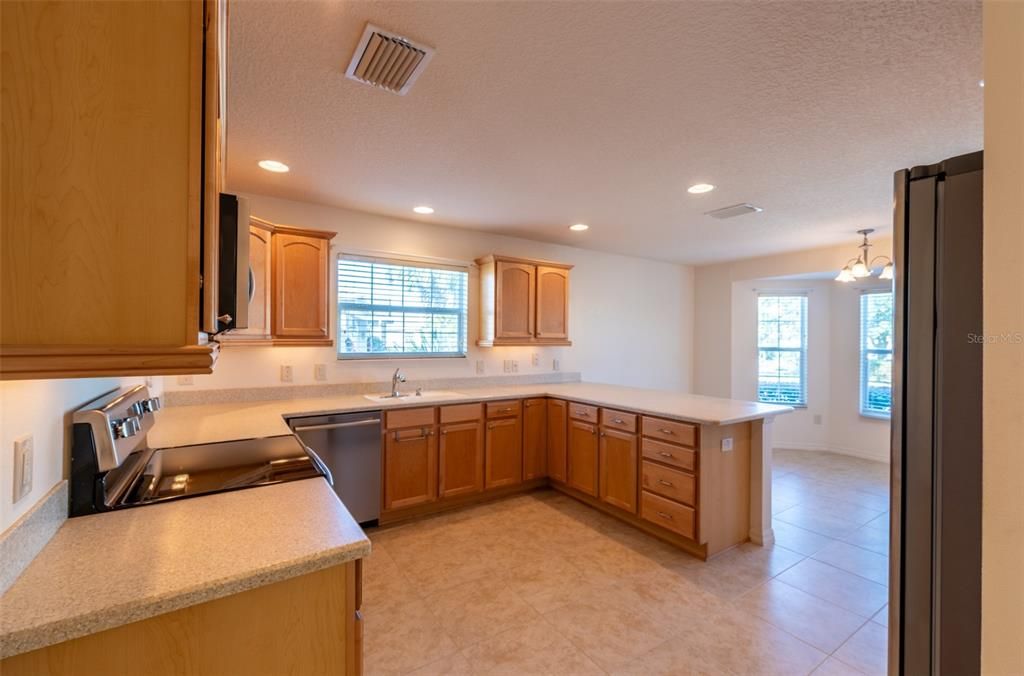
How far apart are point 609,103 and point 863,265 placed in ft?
10.7

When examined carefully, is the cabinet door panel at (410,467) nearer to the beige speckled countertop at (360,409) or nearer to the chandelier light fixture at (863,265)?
the beige speckled countertop at (360,409)

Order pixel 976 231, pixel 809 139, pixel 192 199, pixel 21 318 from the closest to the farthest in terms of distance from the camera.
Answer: pixel 21 318 → pixel 192 199 → pixel 976 231 → pixel 809 139

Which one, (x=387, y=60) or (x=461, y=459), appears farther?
(x=461, y=459)

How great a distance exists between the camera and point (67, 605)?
2.57ft

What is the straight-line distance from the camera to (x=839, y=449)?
5477 millimetres

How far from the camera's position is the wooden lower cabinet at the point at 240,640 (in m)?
0.80

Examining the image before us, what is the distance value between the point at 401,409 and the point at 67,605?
237 cm

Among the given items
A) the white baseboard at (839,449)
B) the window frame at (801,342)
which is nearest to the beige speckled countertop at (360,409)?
the window frame at (801,342)

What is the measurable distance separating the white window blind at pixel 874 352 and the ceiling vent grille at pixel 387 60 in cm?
586

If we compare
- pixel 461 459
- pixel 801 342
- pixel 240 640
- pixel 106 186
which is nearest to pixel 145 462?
pixel 240 640

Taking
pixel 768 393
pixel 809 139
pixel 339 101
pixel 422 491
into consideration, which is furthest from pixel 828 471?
pixel 339 101

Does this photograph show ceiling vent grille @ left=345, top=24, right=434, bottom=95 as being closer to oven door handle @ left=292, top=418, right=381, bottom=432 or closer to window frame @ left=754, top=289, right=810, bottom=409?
oven door handle @ left=292, top=418, right=381, bottom=432

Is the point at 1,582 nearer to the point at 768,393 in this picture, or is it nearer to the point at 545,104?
the point at 545,104

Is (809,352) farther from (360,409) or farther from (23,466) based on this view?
(23,466)
